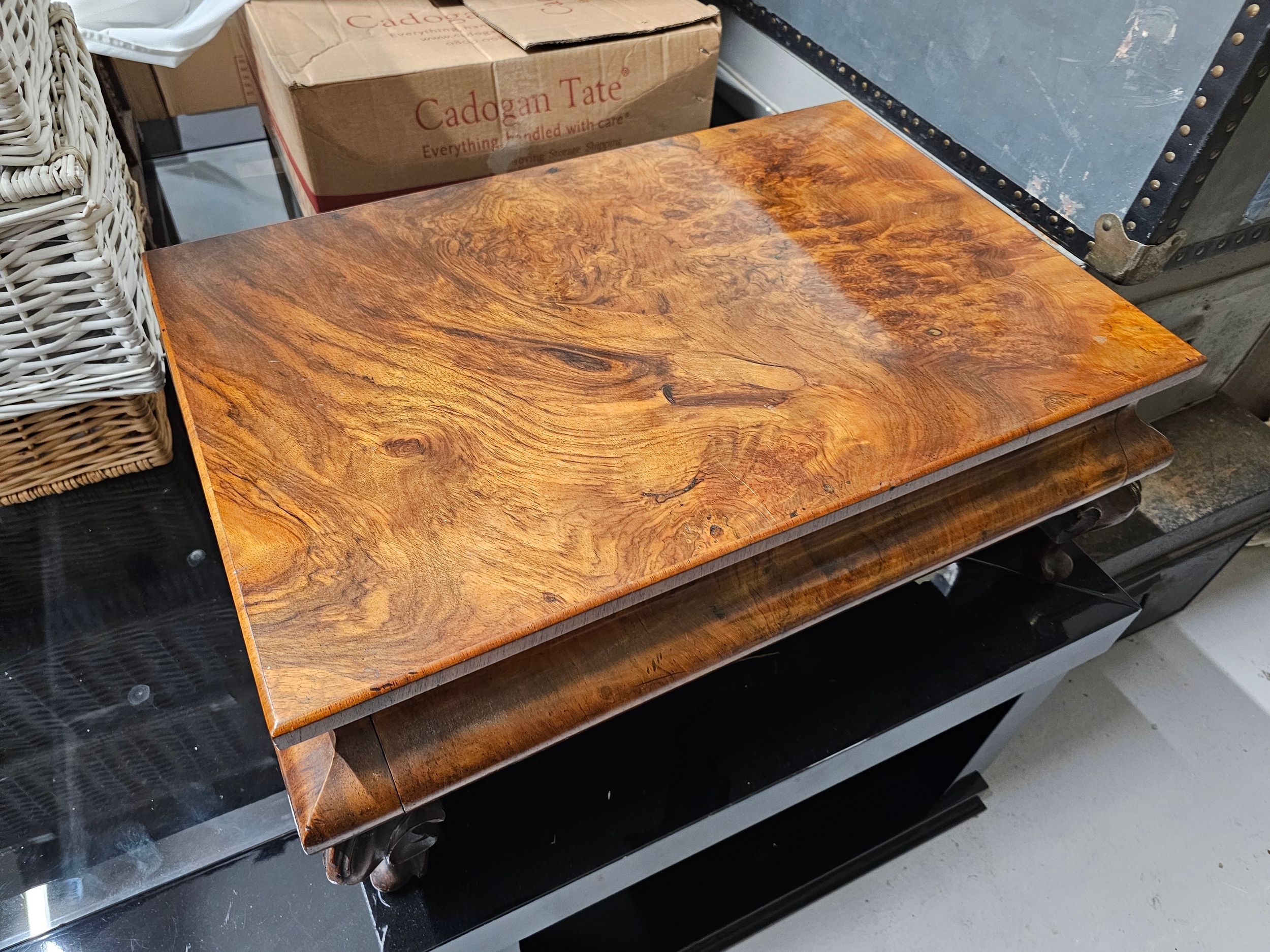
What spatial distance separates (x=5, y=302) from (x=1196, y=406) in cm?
132

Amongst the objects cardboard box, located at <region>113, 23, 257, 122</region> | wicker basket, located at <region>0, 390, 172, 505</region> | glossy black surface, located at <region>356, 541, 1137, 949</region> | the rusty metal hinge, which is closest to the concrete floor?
glossy black surface, located at <region>356, 541, 1137, 949</region>

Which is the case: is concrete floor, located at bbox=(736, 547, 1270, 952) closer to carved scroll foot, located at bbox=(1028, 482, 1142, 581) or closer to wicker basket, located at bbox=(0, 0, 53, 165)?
carved scroll foot, located at bbox=(1028, 482, 1142, 581)

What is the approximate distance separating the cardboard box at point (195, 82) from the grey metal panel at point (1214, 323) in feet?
3.74

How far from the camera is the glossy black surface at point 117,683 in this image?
715 mm

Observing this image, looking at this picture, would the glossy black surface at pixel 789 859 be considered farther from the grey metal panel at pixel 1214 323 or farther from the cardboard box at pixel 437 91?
the cardboard box at pixel 437 91

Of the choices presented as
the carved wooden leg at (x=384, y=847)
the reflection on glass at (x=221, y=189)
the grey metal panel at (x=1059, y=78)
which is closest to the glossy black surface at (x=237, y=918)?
the carved wooden leg at (x=384, y=847)

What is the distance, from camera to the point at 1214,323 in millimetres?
1014

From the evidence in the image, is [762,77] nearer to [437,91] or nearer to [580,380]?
[437,91]

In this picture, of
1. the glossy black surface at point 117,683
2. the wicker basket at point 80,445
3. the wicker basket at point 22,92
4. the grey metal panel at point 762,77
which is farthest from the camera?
the grey metal panel at point 762,77

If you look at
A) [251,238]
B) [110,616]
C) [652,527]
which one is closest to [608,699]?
[652,527]

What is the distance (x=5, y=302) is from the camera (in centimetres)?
69

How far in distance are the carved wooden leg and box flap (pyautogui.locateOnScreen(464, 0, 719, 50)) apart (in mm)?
785

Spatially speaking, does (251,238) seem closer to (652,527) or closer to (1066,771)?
(652,527)

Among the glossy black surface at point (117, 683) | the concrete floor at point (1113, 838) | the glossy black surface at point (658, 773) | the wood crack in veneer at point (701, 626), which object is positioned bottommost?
the concrete floor at point (1113, 838)
